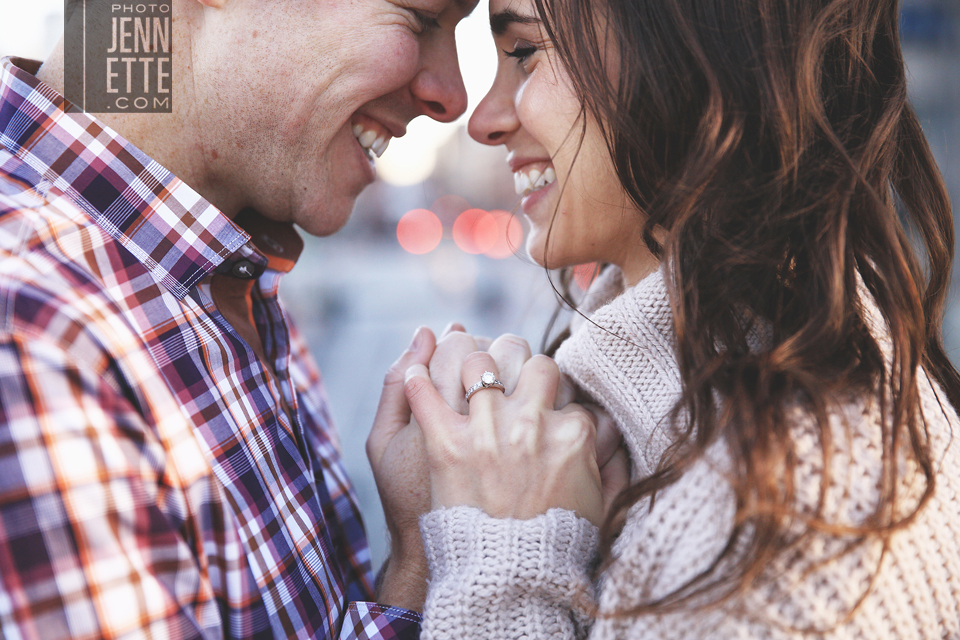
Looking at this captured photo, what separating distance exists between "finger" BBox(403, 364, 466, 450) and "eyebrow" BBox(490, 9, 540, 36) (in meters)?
1.07

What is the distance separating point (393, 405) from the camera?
1.88 meters

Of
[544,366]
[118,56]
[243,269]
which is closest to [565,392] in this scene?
[544,366]

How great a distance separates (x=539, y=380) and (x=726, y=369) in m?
0.55

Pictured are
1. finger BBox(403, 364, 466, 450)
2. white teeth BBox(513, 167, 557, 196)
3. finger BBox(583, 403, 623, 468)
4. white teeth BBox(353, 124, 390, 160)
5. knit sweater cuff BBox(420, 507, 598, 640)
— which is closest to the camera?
knit sweater cuff BBox(420, 507, 598, 640)

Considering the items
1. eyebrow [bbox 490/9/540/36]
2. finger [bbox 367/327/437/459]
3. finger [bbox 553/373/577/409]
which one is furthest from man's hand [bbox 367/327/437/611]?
eyebrow [bbox 490/9/540/36]

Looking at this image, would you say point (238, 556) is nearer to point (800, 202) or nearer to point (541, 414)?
point (541, 414)

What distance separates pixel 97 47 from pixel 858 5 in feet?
6.57

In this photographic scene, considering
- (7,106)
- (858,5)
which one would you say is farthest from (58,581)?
(858,5)

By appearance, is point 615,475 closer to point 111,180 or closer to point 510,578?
point 510,578

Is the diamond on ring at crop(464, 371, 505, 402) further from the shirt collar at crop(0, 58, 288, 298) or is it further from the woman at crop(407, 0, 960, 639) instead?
the shirt collar at crop(0, 58, 288, 298)

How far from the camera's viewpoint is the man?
1012mm

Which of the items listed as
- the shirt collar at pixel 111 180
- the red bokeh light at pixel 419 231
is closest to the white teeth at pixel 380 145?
the shirt collar at pixel 111 180

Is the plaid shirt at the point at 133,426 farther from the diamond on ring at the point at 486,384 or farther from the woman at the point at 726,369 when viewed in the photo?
the diamond on ring at the point at 486,384

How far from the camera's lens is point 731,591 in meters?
1.04
